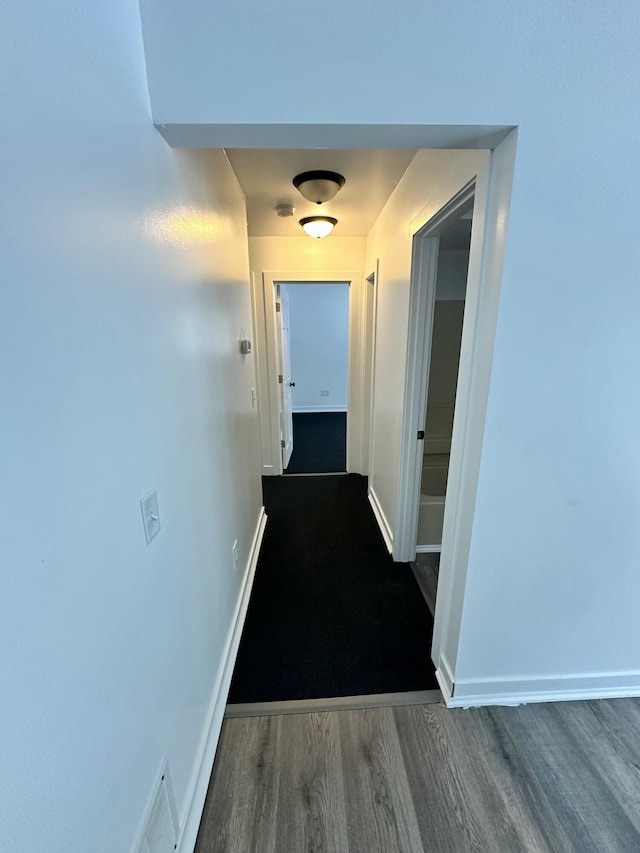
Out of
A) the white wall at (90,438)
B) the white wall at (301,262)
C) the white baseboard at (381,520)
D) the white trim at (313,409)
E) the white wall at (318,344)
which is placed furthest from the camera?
the white trim at (313,409)

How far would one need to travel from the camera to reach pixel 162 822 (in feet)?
3.02

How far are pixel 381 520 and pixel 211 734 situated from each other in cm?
178

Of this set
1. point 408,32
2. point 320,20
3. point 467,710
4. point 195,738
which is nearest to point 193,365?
point 320,20

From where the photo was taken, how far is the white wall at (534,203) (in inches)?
35.4

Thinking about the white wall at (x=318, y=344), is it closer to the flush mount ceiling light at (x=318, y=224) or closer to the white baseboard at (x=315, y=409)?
the white baseboard at (x=315, y=409)

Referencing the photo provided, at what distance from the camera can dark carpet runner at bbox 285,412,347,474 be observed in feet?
13.5

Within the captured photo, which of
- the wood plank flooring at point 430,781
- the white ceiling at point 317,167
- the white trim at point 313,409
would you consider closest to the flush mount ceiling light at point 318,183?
the white ceiling at point 317,167

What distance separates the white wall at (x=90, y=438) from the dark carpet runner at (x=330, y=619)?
515mm

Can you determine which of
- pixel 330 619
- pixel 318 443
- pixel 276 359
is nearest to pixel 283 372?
pixel 276 359

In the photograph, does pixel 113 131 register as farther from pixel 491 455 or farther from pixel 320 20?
pixel 491 455

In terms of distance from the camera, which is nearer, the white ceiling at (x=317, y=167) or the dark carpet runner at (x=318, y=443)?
the white ceiling at (x=317, y=167)

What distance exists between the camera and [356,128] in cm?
97

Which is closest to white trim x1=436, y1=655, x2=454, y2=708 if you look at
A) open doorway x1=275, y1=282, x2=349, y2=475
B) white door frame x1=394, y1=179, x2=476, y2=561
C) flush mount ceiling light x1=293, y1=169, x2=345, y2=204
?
white door frame x1=394, y1=179, x2=476, y2=561

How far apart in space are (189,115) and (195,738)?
1.88 meters
